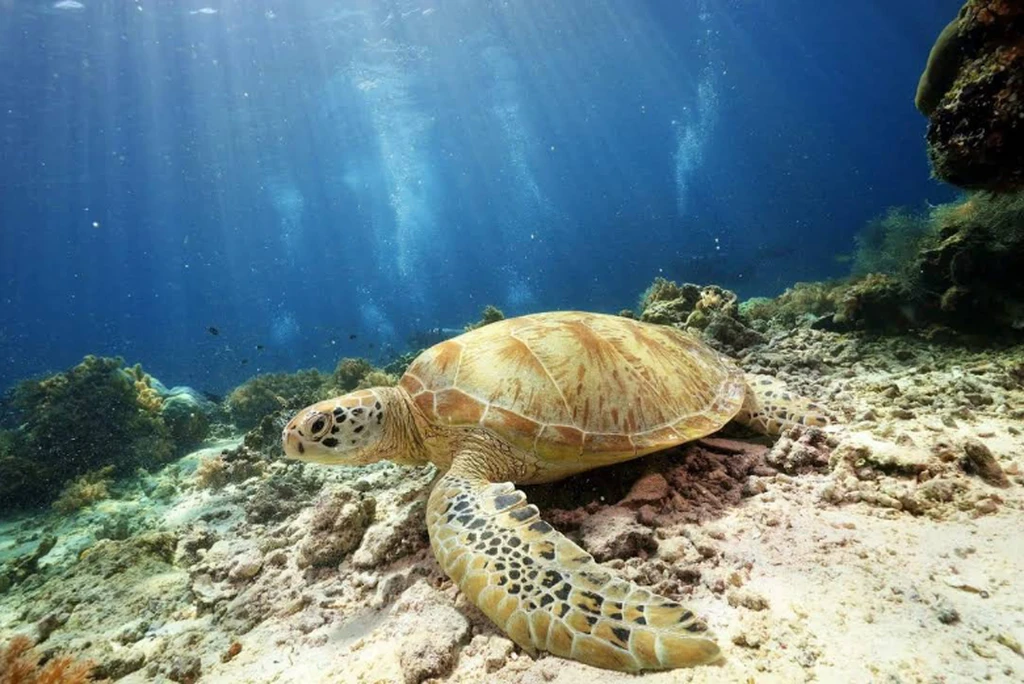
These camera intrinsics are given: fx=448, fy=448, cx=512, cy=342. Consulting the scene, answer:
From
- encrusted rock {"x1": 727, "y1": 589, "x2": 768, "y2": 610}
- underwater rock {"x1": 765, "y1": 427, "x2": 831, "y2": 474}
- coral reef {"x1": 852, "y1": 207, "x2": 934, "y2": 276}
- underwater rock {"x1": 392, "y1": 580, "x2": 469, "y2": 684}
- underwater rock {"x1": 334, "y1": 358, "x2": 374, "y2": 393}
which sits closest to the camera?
encrusted rock {"x1": 727, "y1": 589, "x2": 768, "y2": 610}

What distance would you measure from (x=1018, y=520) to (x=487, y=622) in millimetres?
2150

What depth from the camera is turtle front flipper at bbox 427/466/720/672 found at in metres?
1.42

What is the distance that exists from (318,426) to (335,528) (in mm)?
639

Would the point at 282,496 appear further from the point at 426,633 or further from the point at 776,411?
the point at 776,411

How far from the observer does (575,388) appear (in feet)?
8.72

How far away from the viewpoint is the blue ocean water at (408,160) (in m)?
23.2

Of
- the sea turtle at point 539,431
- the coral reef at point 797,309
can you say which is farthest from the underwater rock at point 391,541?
the coral reef at point 797,309

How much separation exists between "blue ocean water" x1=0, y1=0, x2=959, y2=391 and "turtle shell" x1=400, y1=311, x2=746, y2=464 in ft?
36.1

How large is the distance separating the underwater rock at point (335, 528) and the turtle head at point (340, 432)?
0.26 m

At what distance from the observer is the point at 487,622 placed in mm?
1871

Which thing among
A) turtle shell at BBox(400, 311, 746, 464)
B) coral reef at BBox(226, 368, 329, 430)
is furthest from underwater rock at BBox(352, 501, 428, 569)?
coral reef at BBox(226, 368, 329, 430)

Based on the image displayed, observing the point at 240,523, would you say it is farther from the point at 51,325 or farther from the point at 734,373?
the point at 51,325

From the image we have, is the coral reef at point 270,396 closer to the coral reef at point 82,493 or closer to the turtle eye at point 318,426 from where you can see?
the coral reef at point 82,493

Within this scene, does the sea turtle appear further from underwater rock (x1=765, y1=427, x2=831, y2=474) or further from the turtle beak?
underwater rock (x1=765, y1=427, x2=831, y2=474)
